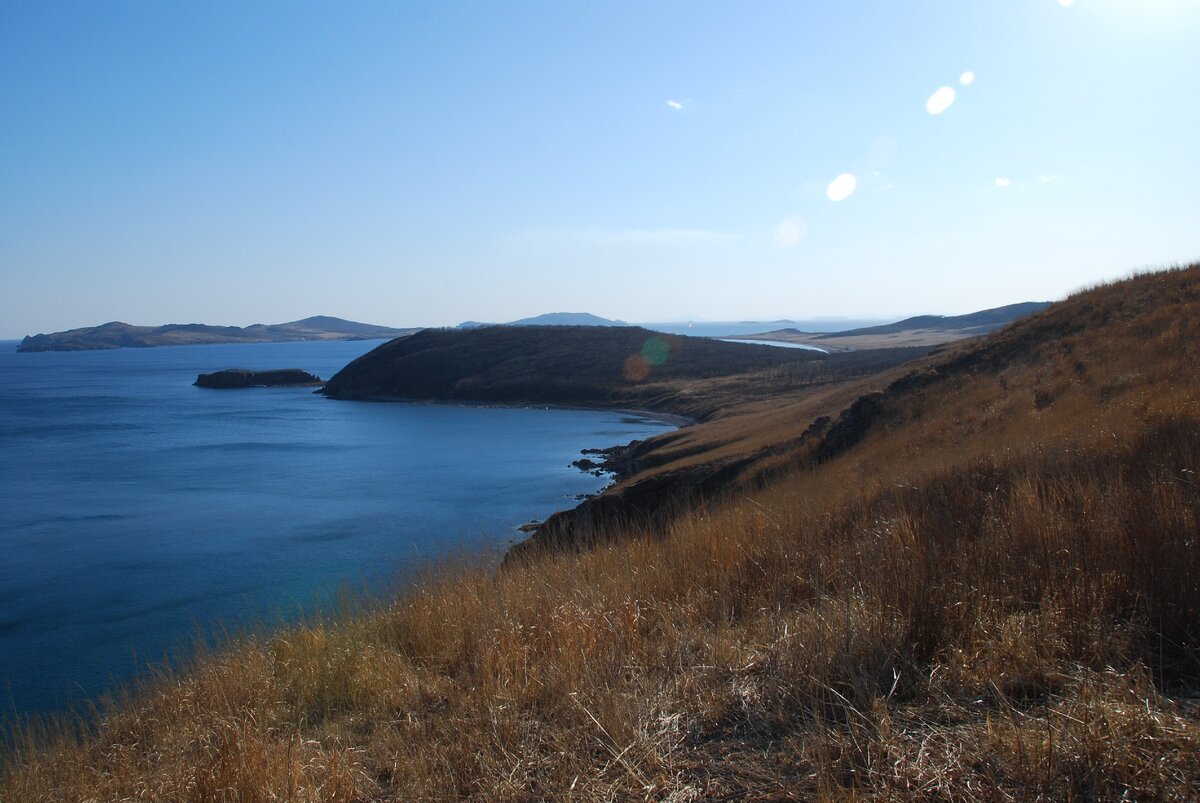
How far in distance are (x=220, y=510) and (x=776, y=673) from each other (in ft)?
133

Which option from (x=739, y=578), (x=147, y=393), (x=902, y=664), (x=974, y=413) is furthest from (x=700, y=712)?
(x=147, y=393)

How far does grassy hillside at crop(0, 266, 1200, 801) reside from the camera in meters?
3.26

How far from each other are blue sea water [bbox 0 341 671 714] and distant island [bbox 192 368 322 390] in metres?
31.9

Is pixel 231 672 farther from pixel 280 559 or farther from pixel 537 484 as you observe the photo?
pixel 537 484

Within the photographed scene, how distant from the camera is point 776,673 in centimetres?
416

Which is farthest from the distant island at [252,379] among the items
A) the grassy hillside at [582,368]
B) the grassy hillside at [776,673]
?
the grassy hillside at [776,673]

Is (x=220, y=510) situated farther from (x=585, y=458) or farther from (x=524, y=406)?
(x=524, y=406)

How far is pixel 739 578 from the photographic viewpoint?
615 centimetres

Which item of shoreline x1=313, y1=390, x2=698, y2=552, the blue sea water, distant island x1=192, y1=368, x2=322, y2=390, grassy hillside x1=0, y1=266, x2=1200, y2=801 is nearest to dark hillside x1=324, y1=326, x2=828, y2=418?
shoreline x1=313, y1=390, x2=698, y2=552

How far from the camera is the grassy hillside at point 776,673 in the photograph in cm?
326

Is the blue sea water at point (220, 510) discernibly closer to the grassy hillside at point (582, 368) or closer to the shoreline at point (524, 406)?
the shoreline at point (524, 406)

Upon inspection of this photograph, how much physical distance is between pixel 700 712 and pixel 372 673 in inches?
97.9

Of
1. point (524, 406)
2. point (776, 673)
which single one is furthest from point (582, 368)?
point (776, 673)

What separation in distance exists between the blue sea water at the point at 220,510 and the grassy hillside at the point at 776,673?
156 inches
